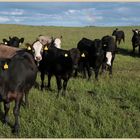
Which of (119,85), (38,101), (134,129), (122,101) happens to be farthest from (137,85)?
(134,129)

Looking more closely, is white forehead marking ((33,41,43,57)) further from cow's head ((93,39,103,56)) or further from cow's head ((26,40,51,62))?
cow's head ((93,39,103,56))

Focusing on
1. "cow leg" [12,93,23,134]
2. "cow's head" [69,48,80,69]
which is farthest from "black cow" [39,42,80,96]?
"cow leg" [12,93,23,134]

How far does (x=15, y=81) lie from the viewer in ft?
23.9

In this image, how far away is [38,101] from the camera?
356 inches

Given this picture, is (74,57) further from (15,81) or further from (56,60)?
(15,81)

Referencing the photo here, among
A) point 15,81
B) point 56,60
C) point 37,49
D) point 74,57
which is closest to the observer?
point 15,81

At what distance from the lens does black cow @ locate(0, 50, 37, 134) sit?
23.4ft

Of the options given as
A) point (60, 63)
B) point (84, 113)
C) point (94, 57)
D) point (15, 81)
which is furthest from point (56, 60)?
point (15, 81)

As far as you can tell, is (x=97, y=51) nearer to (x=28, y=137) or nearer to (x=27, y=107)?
(x=27, y=107)

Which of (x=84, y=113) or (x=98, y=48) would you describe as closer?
(x=84, y=113)

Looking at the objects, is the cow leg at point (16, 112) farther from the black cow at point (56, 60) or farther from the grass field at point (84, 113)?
the black cow at point (56, 60)

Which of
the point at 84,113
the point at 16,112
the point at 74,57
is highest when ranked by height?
the point at 74,57

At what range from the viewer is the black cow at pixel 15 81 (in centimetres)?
714

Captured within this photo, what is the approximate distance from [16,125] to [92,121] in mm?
1505
